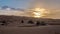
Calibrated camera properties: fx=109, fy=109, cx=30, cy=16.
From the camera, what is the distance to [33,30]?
1.13 metres

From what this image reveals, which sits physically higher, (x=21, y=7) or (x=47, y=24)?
(x=21, y=7)

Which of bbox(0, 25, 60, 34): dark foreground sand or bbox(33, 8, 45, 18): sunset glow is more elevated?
bbox(33, 8, 45, 18): sunset glow

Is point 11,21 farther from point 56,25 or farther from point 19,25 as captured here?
point 56,25

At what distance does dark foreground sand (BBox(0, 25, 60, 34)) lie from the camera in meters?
1.10

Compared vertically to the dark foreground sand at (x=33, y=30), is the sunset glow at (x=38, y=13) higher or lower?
higher

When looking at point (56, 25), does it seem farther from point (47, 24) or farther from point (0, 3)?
point (0, 3)

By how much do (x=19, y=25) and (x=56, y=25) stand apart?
396 millimetres

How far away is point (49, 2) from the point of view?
1.24m

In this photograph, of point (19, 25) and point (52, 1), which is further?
point (52, 1)

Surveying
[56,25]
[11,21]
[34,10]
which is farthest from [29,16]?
[56,25]

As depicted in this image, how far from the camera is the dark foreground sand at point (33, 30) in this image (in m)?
1.10

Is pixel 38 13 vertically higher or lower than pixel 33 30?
higher

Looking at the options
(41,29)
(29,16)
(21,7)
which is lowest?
(41,29)

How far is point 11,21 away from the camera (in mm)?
1117
